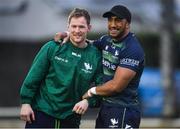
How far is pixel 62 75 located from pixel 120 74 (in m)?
0.59

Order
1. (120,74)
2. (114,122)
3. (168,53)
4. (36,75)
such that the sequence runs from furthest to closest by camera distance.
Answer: (168,53) < (36,75) < (114,122) < (120,74)

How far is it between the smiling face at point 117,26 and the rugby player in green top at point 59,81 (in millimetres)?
233

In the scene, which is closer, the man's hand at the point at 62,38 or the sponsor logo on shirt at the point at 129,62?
the sponsor logo on shirt at the point at 129,62

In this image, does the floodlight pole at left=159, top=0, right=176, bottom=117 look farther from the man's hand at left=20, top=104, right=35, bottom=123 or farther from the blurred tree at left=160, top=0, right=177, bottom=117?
the man's hand at left=20, top=104, right=35, bottom=123

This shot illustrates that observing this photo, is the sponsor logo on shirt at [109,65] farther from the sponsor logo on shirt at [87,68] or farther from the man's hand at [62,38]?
the man's hand at [62,38]

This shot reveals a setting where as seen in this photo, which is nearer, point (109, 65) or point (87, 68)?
point (109, 65)

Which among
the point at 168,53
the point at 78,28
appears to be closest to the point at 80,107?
the point at 78,28

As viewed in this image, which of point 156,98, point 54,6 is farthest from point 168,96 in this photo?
point 54,6

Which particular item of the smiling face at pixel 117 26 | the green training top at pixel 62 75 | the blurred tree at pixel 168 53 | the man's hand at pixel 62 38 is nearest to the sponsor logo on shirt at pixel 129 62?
the smiling face at pixel 117 26

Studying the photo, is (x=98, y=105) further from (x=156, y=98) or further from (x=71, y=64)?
(x=156, y=98)

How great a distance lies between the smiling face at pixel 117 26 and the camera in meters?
7.74

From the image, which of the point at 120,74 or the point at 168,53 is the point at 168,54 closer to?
the point at 168,53

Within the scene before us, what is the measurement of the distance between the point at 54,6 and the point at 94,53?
24.0 metres

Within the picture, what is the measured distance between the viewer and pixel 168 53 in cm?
2400
